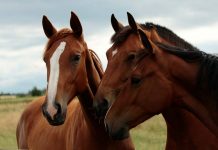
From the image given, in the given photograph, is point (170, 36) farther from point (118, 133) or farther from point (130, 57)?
point (118, 133)

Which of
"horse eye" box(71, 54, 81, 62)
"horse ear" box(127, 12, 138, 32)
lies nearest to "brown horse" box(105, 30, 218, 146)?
"horse ear" box(127, 12, 138, 32)

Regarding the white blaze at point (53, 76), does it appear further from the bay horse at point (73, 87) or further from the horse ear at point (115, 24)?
the horse ear at point (115, 24)

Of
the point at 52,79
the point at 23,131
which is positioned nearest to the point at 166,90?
the point at 52,79

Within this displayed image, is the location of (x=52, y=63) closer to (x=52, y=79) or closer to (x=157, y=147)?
(x=52, y=79)

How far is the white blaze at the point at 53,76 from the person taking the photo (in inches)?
207

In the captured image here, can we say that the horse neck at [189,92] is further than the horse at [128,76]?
No

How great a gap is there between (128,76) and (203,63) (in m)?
0.68

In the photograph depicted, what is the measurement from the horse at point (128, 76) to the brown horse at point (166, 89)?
0.16m

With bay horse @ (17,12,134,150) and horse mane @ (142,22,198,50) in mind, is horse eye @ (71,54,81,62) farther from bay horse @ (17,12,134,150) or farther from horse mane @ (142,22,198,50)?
horse mane @ (142,22,198,50)

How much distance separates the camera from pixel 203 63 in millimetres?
4441

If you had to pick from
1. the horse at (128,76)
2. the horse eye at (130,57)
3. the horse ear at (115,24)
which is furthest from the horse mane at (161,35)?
the horse ear at (115,24)

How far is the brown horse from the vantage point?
14.4 ft

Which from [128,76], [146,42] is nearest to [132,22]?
[146,42]

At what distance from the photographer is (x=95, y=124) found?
577 centimetres
